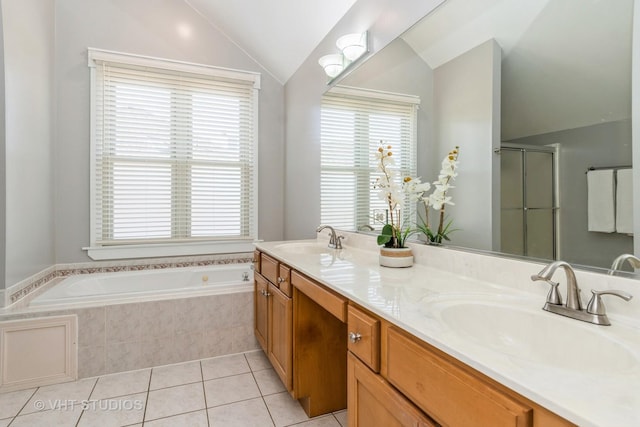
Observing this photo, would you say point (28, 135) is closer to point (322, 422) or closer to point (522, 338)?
point (322, 422)

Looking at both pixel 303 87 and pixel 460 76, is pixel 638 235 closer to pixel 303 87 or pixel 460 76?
pixel 460 76

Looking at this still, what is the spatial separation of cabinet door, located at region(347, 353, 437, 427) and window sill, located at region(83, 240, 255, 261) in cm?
244

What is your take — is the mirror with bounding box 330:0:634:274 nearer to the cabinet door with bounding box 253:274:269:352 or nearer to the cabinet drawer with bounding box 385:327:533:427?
the cabinet drawer with bounding box 385:327:533:427

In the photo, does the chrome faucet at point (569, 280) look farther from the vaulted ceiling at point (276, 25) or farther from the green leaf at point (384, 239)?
the vaulted ceiling at point (276, 25)

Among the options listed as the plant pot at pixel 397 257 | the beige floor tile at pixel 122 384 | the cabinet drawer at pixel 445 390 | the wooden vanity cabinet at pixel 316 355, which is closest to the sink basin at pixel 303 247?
the wooden vanity cabinet at pixel 316 355

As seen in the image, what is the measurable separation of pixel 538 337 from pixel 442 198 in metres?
0.72

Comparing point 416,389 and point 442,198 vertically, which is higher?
point 442,198

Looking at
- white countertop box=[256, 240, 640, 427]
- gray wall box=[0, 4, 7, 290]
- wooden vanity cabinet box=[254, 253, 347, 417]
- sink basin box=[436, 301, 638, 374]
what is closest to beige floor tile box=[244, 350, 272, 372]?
wooden vanity cabinet box=[254, 253, 347, 417]

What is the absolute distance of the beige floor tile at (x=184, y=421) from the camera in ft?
5.46

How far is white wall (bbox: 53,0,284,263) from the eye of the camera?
9.11 ft

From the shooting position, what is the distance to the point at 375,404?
985 millimetres

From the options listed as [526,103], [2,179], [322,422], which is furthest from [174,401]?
[526,103]

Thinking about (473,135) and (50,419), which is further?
(50,419)

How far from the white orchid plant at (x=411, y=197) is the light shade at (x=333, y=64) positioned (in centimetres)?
86
